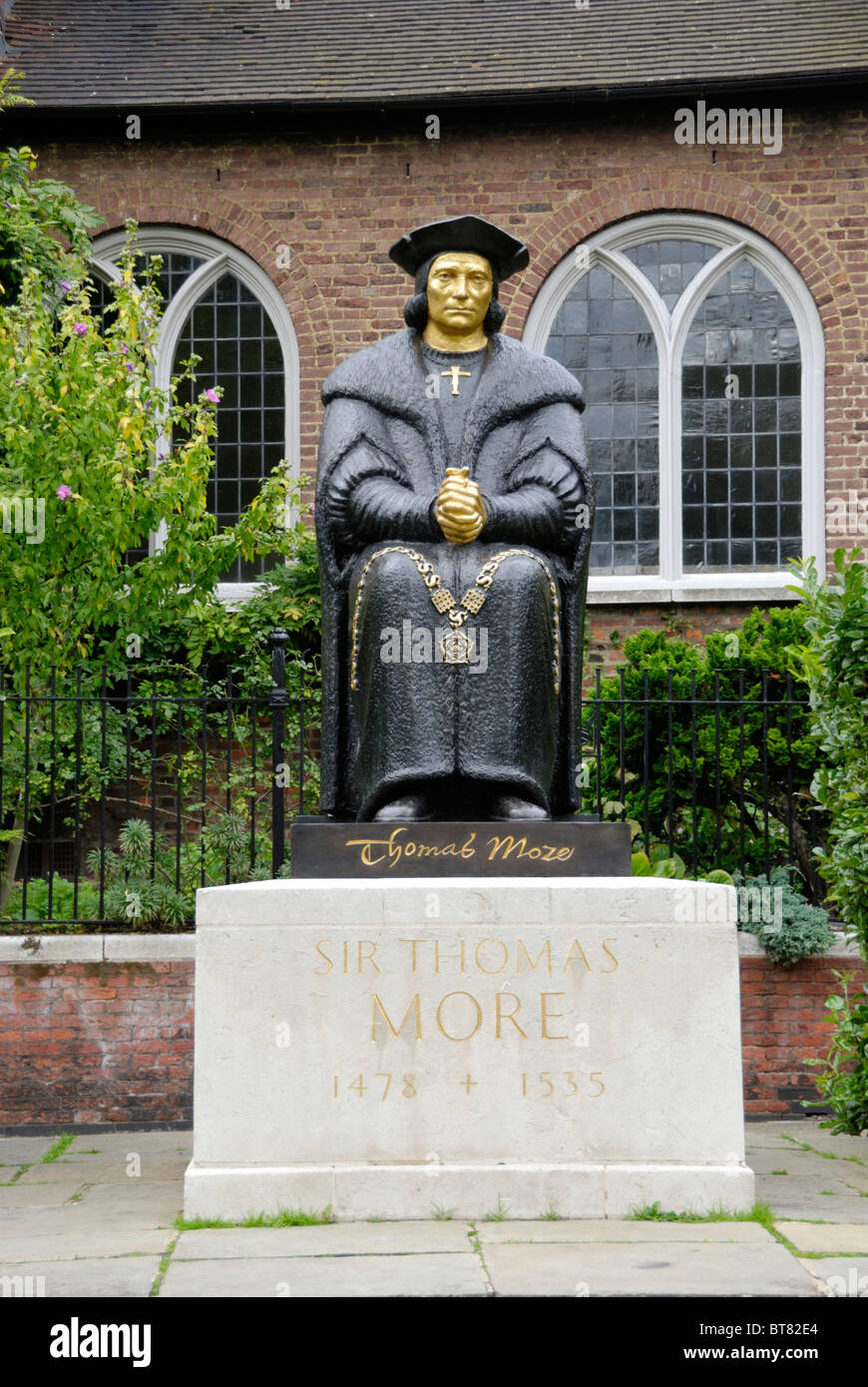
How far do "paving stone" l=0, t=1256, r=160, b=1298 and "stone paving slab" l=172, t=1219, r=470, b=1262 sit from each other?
146 millimetres

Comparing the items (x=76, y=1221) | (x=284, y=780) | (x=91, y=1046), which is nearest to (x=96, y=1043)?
(x=91, y=1046)

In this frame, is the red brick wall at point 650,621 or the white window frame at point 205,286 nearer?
the red brick wall at point 650,621

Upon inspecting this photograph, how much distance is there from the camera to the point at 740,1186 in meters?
5.43

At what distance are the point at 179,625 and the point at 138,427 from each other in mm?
3146

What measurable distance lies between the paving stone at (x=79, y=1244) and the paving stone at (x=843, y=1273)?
197 cm

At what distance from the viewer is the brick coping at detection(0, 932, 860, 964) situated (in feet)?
29.9

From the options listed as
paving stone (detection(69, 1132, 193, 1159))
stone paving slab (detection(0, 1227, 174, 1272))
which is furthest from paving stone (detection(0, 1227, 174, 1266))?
paving stone (detection(69, 1132, 193, 1159))

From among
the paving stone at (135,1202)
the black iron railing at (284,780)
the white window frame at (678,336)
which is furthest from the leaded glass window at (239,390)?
the paving stone at (135,1202)

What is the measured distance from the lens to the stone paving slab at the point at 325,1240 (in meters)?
4.83

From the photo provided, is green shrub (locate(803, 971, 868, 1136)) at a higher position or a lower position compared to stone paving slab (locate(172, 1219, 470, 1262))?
higher

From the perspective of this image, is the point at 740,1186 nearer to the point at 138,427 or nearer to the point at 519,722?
the point at 519,722

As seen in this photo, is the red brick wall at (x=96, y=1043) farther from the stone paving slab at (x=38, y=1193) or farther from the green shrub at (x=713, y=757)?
the green shrub at (x=713, y=757)

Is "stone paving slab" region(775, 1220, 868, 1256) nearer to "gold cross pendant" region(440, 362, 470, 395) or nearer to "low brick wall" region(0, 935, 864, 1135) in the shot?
"gold cross pendant" region(440, 362, 470, 395)

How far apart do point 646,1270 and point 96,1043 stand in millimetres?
5299
